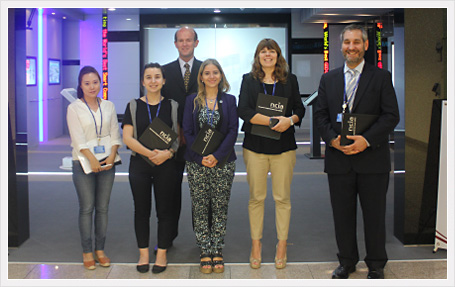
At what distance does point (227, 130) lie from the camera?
3.69 metres

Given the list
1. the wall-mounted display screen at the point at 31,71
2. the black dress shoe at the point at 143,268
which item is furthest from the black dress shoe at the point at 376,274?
the wall-mounted display screen at the point at 31,71

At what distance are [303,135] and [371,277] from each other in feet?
27.9

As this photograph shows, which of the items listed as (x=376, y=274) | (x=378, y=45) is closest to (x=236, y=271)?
(x=376, y=274)

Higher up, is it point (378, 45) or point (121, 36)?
point (121, 36)

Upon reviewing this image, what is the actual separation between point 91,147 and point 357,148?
1.78 m

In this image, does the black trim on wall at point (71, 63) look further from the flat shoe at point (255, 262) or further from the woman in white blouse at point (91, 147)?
the flat shoe at point (255, 262)

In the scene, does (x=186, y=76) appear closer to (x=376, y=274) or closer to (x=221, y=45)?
(x=376, y=274)

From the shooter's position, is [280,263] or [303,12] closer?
[280,263]

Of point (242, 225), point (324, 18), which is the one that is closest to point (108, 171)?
point (242, 225)

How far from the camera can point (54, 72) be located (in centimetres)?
1279

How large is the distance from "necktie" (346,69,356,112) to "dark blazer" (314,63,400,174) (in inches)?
1.3

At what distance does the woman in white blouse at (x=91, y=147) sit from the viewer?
3648 mm

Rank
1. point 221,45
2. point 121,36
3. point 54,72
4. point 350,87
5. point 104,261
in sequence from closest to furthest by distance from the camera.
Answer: point 350,87, point 104,261, point 54,72, point 121,36, point 221,45

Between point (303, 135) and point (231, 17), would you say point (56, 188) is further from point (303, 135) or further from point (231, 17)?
point (231, 17)
